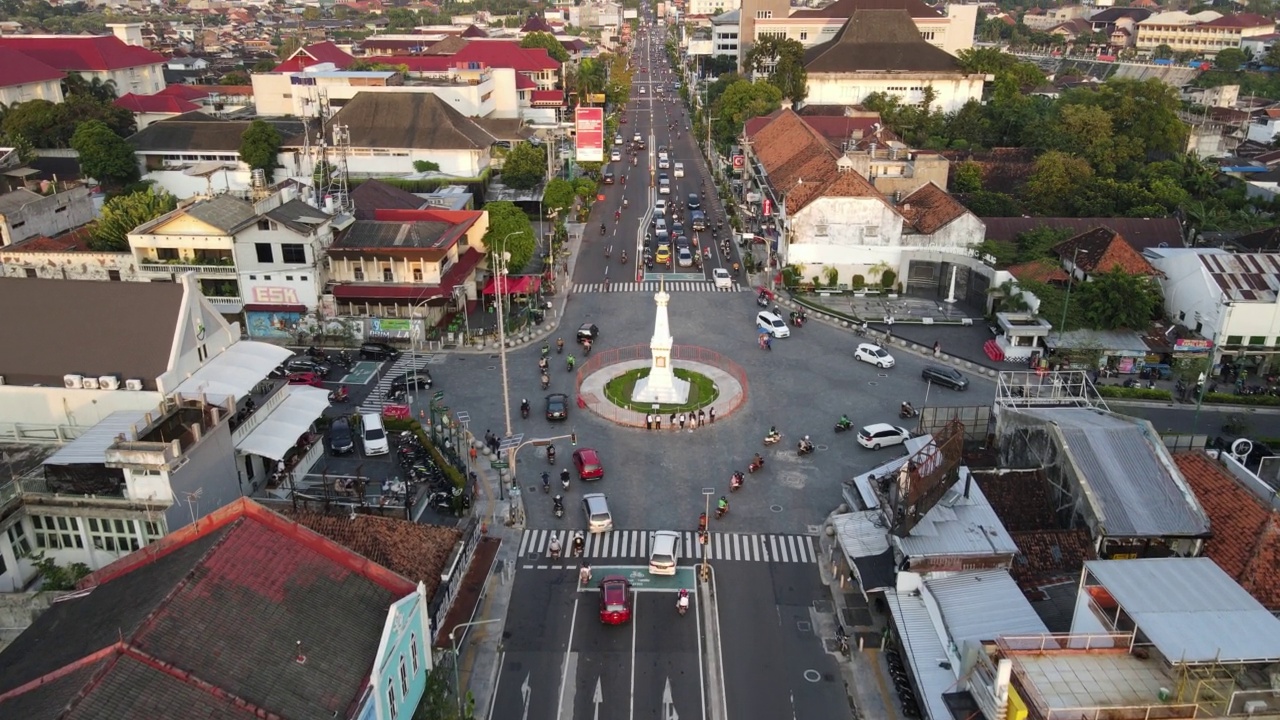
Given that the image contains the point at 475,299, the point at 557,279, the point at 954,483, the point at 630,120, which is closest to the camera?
the point at 954,483

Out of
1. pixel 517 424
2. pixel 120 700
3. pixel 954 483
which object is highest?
pixel 120 700

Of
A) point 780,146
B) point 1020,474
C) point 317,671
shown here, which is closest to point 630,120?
point 780,146

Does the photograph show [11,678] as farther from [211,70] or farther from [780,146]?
[211,70]

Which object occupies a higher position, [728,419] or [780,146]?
[780,146]

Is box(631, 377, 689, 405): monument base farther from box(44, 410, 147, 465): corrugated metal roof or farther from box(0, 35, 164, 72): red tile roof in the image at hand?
box(0, 35, 164, 72): red tile roof

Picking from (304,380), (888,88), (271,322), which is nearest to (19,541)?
(304,380)
